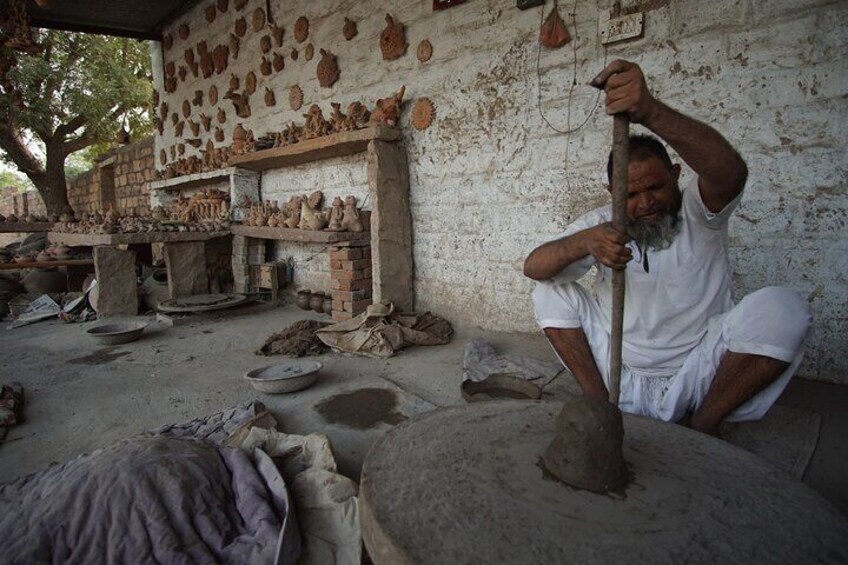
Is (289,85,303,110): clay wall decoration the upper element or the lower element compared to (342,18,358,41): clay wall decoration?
lower

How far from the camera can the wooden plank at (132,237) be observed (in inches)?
195

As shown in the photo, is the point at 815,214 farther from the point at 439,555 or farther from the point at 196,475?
the point at 196,475

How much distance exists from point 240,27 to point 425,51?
345 centimetres

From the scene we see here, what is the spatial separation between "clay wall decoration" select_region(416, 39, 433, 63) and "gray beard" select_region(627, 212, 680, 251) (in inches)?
109

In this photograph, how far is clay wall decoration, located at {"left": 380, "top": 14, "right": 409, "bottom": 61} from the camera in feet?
13.7

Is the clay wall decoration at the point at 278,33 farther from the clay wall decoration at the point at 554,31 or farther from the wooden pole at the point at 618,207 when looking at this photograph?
the wooden pole at the point at 618,207

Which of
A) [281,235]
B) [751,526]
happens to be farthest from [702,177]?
[281,235]

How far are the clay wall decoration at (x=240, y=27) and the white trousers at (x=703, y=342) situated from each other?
5.86 meters

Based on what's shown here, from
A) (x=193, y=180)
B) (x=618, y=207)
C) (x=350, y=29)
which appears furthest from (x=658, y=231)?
(x=193, y=180)

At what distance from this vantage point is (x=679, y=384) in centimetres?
188

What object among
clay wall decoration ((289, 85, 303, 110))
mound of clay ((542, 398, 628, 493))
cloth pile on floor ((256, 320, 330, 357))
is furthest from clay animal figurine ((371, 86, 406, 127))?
mound of clay ((542, 398, 628, 493))

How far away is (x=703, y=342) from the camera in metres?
1.91

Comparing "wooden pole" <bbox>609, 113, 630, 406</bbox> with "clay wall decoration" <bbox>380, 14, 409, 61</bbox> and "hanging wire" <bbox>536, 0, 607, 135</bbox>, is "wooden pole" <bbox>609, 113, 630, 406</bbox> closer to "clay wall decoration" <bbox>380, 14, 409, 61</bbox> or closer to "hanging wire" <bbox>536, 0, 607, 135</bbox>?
"hanging wire" <bbox>536, 0, 607, 135</bbox>

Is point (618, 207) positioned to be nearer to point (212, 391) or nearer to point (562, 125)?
point (562, 125)
